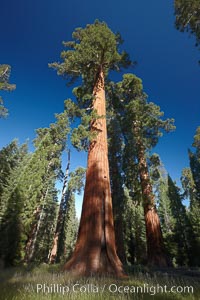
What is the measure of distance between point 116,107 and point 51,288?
1145 cm

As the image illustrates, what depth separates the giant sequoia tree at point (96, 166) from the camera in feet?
15.3

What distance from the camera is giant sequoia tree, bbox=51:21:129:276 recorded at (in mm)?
4660

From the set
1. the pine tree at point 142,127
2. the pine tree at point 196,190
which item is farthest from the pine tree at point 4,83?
the pine tree at point 196,190

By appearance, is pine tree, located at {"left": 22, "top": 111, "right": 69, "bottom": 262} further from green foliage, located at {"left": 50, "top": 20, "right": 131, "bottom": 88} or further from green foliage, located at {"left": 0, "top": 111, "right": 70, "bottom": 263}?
green foliage, located at {"left": 50, "top": 20, "right": 131, "bottom": 88}

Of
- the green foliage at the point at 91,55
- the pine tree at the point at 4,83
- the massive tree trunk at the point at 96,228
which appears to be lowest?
the massive tree trunk at the point at 96,228

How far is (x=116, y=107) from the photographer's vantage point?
13.0 meters

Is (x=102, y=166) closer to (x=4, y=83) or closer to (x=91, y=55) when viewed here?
(x=91, y=55)

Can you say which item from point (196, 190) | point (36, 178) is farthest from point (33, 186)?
point (196, 190)

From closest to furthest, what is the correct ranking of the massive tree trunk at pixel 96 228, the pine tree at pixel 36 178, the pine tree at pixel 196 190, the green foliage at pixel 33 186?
the massive tree trunk at pixel 96 228 → the green foliage at pixel 33 186 → the pine tree at pixel 36 178 → the pine tree at pixel 196 190

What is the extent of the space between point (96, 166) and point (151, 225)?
225 inches

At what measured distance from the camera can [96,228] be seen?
5.07 m

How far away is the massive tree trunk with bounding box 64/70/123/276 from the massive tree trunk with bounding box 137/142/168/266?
15.9 feet

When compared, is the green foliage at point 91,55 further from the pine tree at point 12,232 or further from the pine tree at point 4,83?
the pine tree at point 12,232

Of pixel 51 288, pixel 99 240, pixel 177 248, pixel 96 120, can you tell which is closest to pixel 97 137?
pixel 96 120
